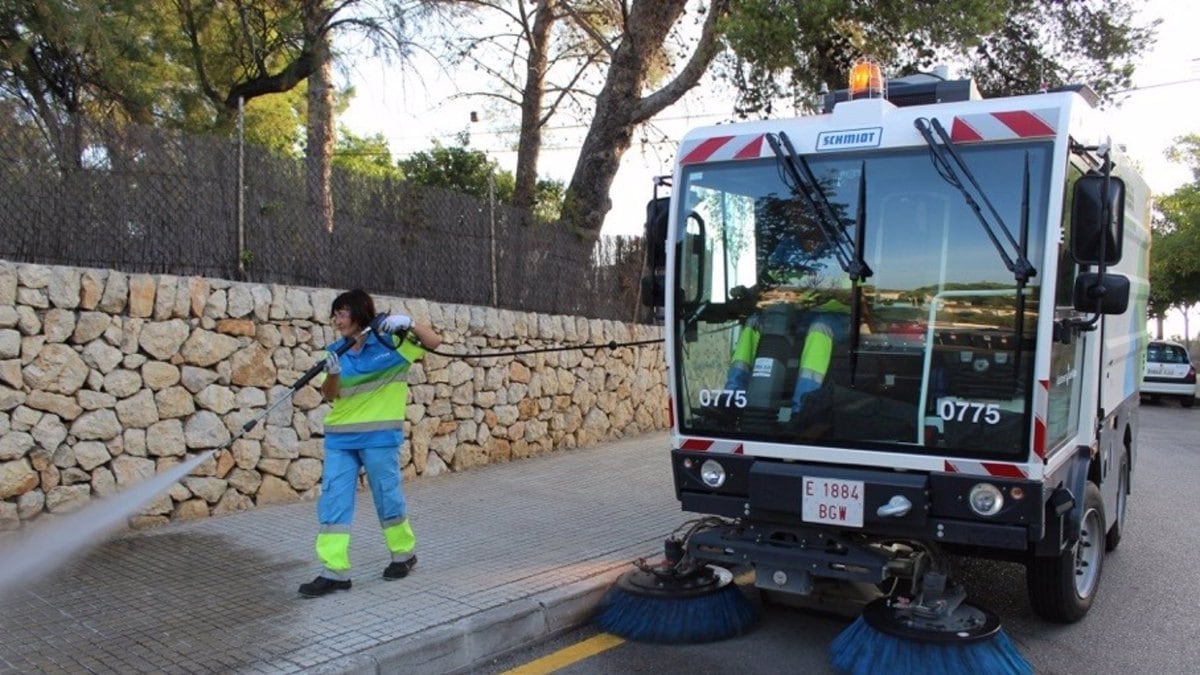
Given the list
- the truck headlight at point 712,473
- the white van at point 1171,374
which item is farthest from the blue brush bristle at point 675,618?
the white van at point 1171,374

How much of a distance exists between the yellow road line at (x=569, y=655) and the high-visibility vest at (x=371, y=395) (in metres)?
1.48

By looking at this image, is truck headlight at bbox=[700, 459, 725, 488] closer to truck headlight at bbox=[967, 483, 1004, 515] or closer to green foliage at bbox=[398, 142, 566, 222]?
truck headlight at bbox=[967, 483, 1004, 515]

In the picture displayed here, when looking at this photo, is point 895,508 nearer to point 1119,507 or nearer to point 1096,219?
point 1096,219

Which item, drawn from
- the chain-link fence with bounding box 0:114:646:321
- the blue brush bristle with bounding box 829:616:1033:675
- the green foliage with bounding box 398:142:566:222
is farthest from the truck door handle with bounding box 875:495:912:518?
the green foliage with bounding box 398:142:566:222

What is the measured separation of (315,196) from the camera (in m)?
8.25

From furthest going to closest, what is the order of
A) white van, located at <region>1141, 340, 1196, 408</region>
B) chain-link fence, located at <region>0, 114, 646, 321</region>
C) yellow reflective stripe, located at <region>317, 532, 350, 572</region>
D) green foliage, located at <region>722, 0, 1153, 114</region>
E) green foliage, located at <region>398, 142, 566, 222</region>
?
white van, located at <region>1141, 340, 1196, 408</region>
green foliage, located at <region>398, 142, 566, 222</region>
green foliage, located at <region>722, 0, 1153, 114</region>
chain-link fence, located at <region>0, 114, 646, 321</region>
yellow reflective stripe, located at <region>317, 532, 350, 572</region>

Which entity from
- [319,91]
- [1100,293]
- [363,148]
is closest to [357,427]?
[1100,293]

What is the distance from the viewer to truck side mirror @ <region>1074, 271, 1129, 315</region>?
13.6ft

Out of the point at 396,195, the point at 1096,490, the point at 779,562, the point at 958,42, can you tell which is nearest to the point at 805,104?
the point at 958,42

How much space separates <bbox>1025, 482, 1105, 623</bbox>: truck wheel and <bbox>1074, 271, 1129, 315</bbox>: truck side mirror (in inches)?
52.7

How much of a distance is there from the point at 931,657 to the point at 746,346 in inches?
66.2

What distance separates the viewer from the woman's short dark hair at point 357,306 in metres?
5.36

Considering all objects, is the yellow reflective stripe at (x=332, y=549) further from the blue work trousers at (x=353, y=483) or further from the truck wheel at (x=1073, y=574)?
the truck wheel at (x=1073, y=574)

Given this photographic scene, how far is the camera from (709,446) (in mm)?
4883
